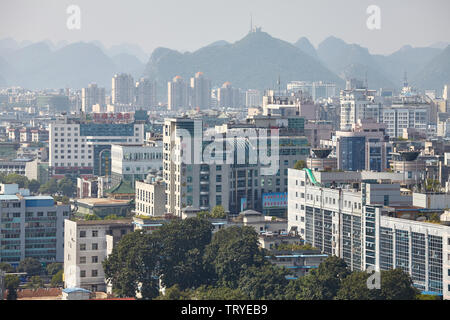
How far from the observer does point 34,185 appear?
35781mm

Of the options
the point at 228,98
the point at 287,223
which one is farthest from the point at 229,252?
the point at 228,98

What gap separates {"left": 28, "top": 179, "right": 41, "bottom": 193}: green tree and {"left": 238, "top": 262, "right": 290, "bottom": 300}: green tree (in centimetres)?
2140

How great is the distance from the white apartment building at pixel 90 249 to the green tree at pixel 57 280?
0.50 ft

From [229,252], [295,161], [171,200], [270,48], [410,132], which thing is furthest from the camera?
[270,48]

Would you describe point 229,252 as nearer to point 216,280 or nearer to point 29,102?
point 216,280

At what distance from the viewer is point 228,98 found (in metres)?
68.6

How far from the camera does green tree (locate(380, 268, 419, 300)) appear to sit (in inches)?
503

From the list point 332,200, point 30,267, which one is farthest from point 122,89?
point 332,200

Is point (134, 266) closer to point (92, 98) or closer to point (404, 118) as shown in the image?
point (404, 118)

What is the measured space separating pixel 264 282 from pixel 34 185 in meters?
22.9

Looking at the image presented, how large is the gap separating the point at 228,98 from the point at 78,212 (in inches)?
1756

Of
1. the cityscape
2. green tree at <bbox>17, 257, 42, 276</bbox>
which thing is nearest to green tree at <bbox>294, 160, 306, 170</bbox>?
the cityscape

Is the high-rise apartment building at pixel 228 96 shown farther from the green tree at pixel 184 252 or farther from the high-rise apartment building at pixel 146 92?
the green tree at pixel 184 252

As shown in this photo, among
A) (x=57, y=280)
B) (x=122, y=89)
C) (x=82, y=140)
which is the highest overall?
(x=122, y=89)
